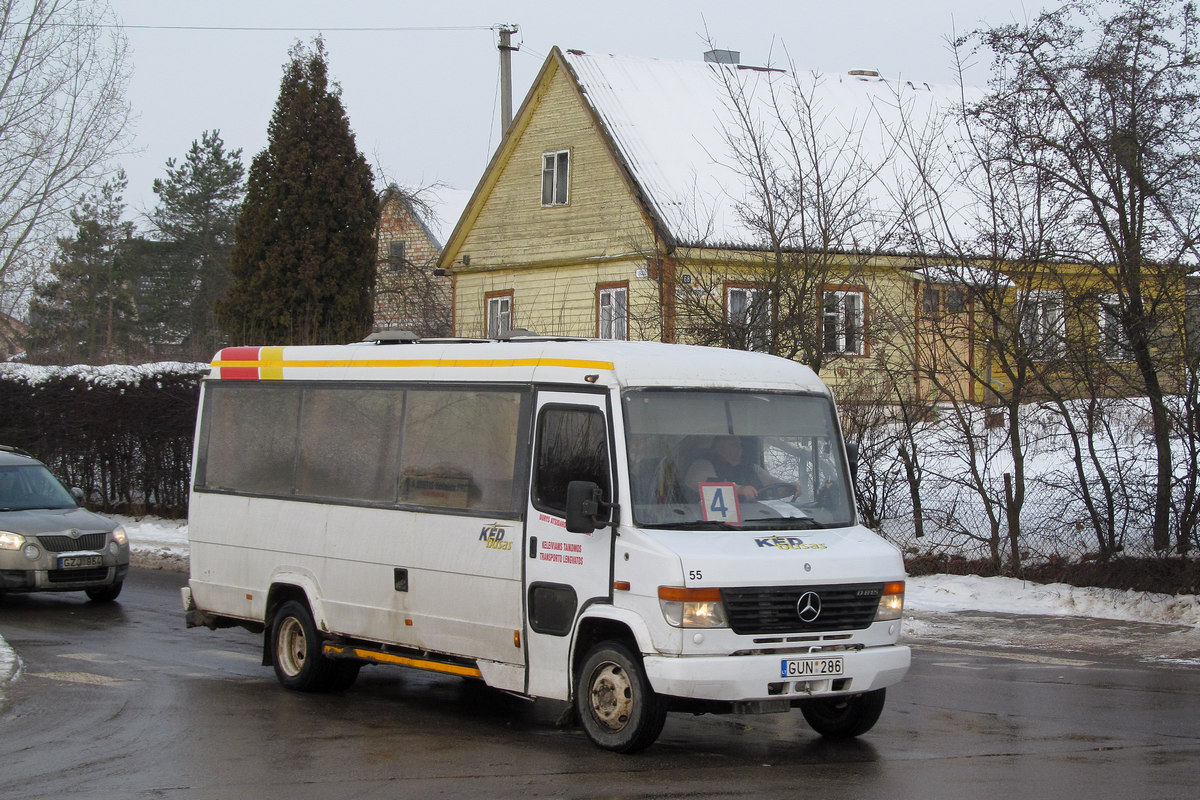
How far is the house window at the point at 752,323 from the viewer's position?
61.8 feet

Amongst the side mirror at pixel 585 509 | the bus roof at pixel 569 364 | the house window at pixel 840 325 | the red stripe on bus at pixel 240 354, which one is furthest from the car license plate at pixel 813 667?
the house window at pixel 840 325

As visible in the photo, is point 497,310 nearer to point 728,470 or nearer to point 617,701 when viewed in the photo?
point 728,470

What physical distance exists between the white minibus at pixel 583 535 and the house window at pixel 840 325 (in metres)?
9.74

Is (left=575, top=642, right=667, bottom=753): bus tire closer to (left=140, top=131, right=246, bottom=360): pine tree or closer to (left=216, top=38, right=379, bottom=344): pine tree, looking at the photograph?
(left=216, top=38, right=379, bottom=344): pine tree

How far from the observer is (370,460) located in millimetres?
10219

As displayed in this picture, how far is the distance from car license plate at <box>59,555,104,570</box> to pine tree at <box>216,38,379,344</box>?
45.1ft

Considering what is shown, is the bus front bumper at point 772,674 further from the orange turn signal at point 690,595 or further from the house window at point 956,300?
the house window at point 956,300

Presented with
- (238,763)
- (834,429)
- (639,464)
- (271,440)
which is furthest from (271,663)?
(834,429)

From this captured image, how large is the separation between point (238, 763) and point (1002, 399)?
38.6 ft

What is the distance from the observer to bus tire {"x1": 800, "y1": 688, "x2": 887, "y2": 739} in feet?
28.5

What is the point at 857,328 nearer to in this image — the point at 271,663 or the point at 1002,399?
the point at 1002,399

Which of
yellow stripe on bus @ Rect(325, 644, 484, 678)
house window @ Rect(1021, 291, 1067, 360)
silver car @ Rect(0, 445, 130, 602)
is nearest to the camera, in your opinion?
yellow stripe on bus @ Rect(325, 644, 484, 678)

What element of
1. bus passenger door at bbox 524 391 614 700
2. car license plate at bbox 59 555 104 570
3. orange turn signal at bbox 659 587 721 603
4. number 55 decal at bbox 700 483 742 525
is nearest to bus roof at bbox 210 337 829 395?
bus passenger door at bbox 524 391 614 700

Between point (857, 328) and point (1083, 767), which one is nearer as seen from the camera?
point (1083, 767)
